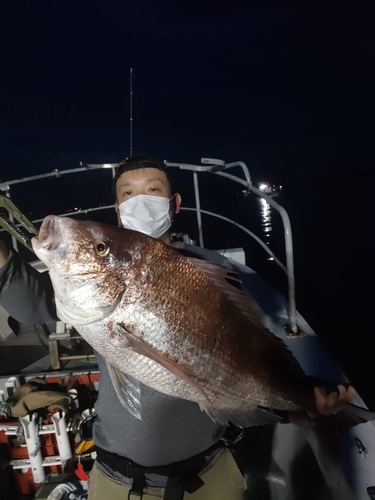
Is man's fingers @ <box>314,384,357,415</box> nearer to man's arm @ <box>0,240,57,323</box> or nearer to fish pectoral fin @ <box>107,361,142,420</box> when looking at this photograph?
fish pectoral fin @ <box>107,361,142,420</box>

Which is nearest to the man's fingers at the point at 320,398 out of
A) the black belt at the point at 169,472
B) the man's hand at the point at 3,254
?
the black belt at the point at 169,472

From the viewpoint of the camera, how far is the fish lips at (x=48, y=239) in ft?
4.83

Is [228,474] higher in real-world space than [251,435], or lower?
higher

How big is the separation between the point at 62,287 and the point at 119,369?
19.2 inches

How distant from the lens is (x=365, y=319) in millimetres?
10977

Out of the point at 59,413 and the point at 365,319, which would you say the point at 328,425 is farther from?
the point at 365,319

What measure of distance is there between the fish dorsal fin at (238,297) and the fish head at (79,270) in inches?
16.3

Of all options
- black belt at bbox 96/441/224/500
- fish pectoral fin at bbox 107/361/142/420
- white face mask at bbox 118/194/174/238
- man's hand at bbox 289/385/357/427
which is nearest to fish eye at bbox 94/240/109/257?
fish pectoral fin at bbox 107/361/142/420

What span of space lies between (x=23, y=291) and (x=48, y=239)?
544 millimetres

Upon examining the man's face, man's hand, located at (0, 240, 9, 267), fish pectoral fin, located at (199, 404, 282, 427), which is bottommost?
fish pectoral fin, located at (199, 404, 282, 427)

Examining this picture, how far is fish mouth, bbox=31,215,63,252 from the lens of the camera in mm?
1471

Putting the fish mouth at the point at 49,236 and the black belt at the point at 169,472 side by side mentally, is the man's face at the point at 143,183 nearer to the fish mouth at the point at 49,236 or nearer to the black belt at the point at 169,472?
the fish mouth at the point at 49,236

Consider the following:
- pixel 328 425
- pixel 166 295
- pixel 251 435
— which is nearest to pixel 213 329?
pixel 166 295

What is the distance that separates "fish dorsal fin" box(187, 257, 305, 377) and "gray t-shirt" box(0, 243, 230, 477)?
63 centimetres
